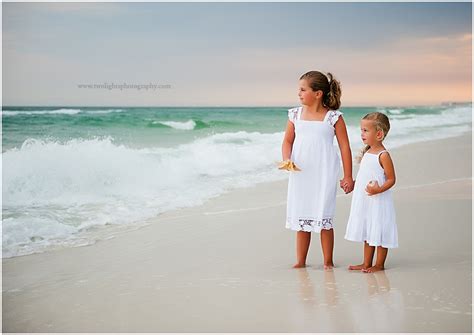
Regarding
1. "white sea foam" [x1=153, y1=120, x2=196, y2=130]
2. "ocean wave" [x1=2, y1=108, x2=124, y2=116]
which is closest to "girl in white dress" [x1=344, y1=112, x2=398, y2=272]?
"ocean wave" [x1=2, y1=108, x2=124, y2=116]

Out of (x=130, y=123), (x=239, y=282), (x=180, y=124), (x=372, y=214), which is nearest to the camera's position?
(x=239, y=282)

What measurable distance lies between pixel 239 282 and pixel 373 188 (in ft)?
3.98

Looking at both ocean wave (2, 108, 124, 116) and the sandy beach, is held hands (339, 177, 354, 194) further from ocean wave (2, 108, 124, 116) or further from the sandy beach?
ocean wave (2, 108, 124, 116)

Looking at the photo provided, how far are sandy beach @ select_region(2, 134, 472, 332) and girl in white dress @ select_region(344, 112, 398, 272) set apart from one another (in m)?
0.20

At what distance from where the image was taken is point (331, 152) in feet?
15.2

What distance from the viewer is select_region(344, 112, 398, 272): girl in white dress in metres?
4.48

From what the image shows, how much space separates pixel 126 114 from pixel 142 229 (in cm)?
2454

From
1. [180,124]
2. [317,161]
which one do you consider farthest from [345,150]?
[180,124]

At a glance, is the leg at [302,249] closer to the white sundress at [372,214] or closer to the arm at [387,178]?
the white sundress at [372,214]

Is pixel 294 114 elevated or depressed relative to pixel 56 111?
depressed

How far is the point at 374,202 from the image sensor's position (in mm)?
4551

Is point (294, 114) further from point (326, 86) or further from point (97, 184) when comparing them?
point (97, 184)

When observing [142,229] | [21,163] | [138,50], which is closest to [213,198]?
[142,229]

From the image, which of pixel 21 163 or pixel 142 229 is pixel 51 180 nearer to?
pixel 21 163
